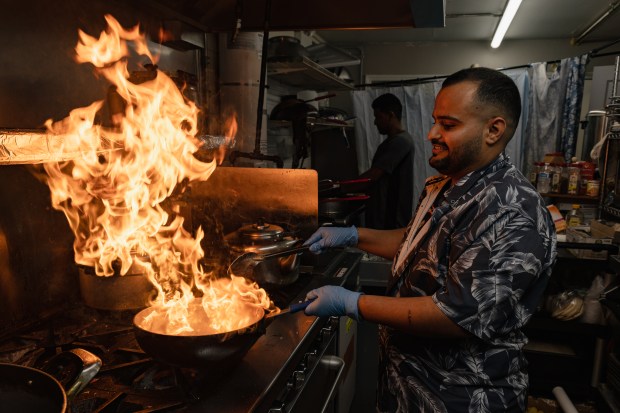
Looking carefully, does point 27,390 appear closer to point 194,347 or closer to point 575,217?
point 194,347

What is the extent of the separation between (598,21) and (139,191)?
541 cm

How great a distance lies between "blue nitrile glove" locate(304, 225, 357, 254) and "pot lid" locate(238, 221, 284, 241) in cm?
17

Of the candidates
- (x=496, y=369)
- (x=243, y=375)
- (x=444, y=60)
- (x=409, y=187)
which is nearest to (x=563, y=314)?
(x=409, y=187)

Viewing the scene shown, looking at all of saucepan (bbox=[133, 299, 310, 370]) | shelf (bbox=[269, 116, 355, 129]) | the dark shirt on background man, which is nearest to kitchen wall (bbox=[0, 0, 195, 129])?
saucepan (bbox=[133, 299, 310, 370])

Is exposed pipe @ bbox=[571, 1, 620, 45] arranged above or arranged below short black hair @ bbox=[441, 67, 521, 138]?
above

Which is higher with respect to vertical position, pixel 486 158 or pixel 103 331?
pixel 486 158

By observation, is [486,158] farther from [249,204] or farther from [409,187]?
[409,187]

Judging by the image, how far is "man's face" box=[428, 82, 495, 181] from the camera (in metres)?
1.35

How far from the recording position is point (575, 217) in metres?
3.59

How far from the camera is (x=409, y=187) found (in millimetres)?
4203

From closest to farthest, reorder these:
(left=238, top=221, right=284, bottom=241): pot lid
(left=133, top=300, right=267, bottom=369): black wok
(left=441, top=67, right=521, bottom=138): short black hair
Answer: (left=133, top=300, right=267, bottom=369): black wok < (left=441, top=67, right=521, bottom=138): short black hair < (left=238, top=221, right=284, bottom=241): pot lid

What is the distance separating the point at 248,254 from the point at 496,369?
0.97 m

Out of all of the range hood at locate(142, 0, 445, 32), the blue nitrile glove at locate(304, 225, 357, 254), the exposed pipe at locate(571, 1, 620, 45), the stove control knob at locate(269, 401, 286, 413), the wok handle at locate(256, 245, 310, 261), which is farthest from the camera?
the exposed pipe at locate(571, 1, 620, 45)

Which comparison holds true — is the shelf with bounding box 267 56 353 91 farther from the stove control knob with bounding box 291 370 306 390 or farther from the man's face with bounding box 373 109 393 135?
the stove control knob with bounding box 291 370 306 390
